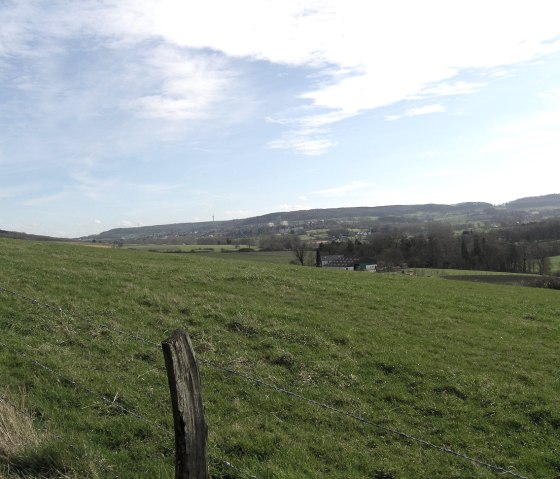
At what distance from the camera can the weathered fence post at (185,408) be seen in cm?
419

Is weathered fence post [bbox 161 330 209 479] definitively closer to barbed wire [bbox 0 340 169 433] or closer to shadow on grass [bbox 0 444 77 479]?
shadow on grass [bbox 0 444 77 479]

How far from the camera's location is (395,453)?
720 cm

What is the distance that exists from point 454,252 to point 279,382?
79.2 metres

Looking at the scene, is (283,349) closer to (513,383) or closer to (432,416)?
(432,416)

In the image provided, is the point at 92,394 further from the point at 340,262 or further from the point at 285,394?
the point at 340,262

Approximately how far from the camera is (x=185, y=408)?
4.23 meters

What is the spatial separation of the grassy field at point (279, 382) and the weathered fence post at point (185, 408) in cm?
178

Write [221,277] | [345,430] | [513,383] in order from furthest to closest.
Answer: [221,277] < [513,383] < [345,430]

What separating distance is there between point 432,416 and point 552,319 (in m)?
11.3

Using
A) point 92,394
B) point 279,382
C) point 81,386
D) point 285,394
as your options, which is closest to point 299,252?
point 279,382

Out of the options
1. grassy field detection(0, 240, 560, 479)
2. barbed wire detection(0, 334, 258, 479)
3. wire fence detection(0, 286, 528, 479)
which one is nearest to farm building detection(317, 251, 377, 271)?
grassy field detection(0, 240, 560, 479)

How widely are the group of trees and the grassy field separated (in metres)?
62.3

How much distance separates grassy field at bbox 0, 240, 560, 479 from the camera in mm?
6703

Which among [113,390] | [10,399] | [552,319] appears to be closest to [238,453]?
[113,390]
